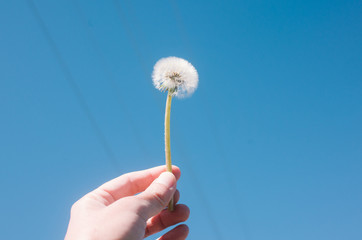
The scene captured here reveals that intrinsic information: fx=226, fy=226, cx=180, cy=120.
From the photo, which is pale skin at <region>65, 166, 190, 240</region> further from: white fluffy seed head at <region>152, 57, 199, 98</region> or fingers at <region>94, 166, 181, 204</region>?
white fluffy seed head at <region>152, 57, 199, 98</region>

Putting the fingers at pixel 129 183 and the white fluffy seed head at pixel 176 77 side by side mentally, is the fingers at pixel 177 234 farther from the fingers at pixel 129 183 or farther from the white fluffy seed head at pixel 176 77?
the white fluffy seed head at pixel 176 77

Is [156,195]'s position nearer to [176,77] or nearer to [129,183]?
[129,183]

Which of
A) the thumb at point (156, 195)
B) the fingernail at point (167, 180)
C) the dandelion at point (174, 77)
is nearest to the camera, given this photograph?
the thumb at point (156, 195)

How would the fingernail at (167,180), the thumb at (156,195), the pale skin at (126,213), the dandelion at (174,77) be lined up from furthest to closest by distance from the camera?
1. the dandelion at (174,77)
2. the fingernail at (167,180)
3. the thumb at (156,195)
4. the pale skin at (126,213)

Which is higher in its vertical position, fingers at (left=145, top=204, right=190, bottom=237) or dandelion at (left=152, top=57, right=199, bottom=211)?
dandelion at (left=152, top=57, right=199, bottom=211)

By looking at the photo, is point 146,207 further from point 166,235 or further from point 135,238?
point 166,235

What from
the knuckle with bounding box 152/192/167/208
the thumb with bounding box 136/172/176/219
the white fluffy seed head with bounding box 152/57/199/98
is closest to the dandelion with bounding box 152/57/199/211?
the white fluffy seed head with bounding box 152/57/199/98

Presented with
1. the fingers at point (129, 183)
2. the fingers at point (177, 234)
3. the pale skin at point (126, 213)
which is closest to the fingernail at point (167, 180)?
the pale skin at point (126, 213)
